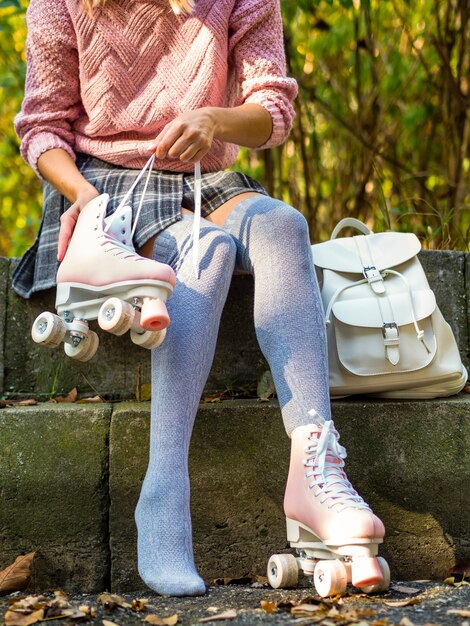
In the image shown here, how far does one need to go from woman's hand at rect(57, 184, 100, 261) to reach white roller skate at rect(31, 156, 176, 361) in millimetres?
53

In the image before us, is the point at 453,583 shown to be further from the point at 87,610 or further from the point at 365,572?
the point at 87,610

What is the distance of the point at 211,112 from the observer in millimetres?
1587

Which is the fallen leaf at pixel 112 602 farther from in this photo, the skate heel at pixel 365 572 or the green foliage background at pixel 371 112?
the green foliage background at pixel 371 112

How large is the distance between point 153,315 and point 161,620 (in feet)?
1.60

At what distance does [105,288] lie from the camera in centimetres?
143

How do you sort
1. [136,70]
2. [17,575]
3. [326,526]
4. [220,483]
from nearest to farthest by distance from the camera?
1. [326,526]
2. [17,575]
3. [220,483]
4. [136,70]

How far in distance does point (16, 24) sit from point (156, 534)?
11.6 ft

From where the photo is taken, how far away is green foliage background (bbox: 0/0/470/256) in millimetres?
3496

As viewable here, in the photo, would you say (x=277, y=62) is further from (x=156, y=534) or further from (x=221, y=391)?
(x=156, y=534)

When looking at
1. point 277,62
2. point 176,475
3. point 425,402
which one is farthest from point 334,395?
point 277,62

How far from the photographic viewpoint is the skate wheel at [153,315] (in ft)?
4.44

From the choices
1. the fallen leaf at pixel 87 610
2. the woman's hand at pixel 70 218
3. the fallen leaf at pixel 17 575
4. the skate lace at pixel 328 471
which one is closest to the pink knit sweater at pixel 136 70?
the woman's hand at pixel 70 218

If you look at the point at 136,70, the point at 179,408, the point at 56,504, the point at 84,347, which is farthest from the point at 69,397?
the point at 136,70

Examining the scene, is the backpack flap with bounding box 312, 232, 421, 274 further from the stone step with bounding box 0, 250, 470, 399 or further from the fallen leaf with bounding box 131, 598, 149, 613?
the fallen leaf with bounding box 131, 598, 149, 613
